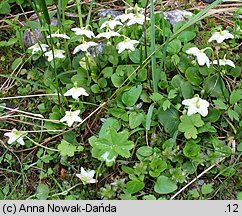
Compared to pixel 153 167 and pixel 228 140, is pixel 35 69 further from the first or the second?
pixel 228 140

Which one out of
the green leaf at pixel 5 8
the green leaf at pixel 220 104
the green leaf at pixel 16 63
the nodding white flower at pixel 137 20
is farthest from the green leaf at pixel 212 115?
the green leaf at pixel 5 8

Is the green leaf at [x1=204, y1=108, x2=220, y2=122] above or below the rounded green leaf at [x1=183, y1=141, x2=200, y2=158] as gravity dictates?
above

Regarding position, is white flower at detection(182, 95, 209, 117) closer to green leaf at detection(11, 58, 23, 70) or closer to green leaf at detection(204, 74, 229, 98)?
green leaf at detection(204, 74, 229, 98)

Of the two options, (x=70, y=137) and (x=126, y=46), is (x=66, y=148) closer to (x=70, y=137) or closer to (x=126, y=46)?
(x=70, y=137)

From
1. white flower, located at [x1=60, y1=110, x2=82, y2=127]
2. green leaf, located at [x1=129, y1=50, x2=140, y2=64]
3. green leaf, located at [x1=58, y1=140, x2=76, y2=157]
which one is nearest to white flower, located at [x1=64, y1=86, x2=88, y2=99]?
white flower, located at [x1=60, y1=110, x2=82, y2=127]

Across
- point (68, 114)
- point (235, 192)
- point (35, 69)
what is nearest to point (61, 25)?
point (35, 69)
